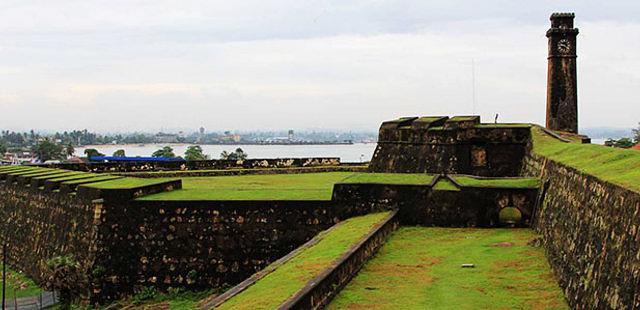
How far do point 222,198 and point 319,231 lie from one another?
94.2 inches

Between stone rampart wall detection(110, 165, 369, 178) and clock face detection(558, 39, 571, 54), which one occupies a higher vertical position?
clock face detection(558, 39, 571, 54)

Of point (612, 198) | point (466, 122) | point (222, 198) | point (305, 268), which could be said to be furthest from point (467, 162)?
point (612, 198)

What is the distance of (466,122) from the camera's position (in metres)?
19.1

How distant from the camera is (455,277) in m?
9.81

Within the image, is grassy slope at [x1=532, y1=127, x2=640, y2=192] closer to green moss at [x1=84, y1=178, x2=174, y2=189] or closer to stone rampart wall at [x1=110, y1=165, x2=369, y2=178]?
green moss at [x1=84, y1=178, x2=174, y2=189]

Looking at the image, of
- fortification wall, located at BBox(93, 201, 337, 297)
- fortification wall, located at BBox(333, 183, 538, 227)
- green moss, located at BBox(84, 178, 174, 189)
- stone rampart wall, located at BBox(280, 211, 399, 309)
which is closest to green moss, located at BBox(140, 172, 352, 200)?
fortification wall, located at BBox(93, 201, 337, 297)

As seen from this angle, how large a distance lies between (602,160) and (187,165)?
66.6ft

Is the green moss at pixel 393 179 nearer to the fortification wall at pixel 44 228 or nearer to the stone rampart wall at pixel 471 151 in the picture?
the stone rampart wall at pixel 471 151

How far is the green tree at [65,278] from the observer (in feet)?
51.8

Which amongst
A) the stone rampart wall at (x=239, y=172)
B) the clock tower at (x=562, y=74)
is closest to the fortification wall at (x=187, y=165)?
the stone rampart wall at (x=239, y=172)

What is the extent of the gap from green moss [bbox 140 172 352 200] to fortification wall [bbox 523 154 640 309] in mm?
6321

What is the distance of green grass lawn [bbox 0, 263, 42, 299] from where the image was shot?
58.5ft

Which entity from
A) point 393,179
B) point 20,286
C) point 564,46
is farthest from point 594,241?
point 564,46

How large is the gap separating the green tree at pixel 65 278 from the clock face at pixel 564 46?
16.1 meters
